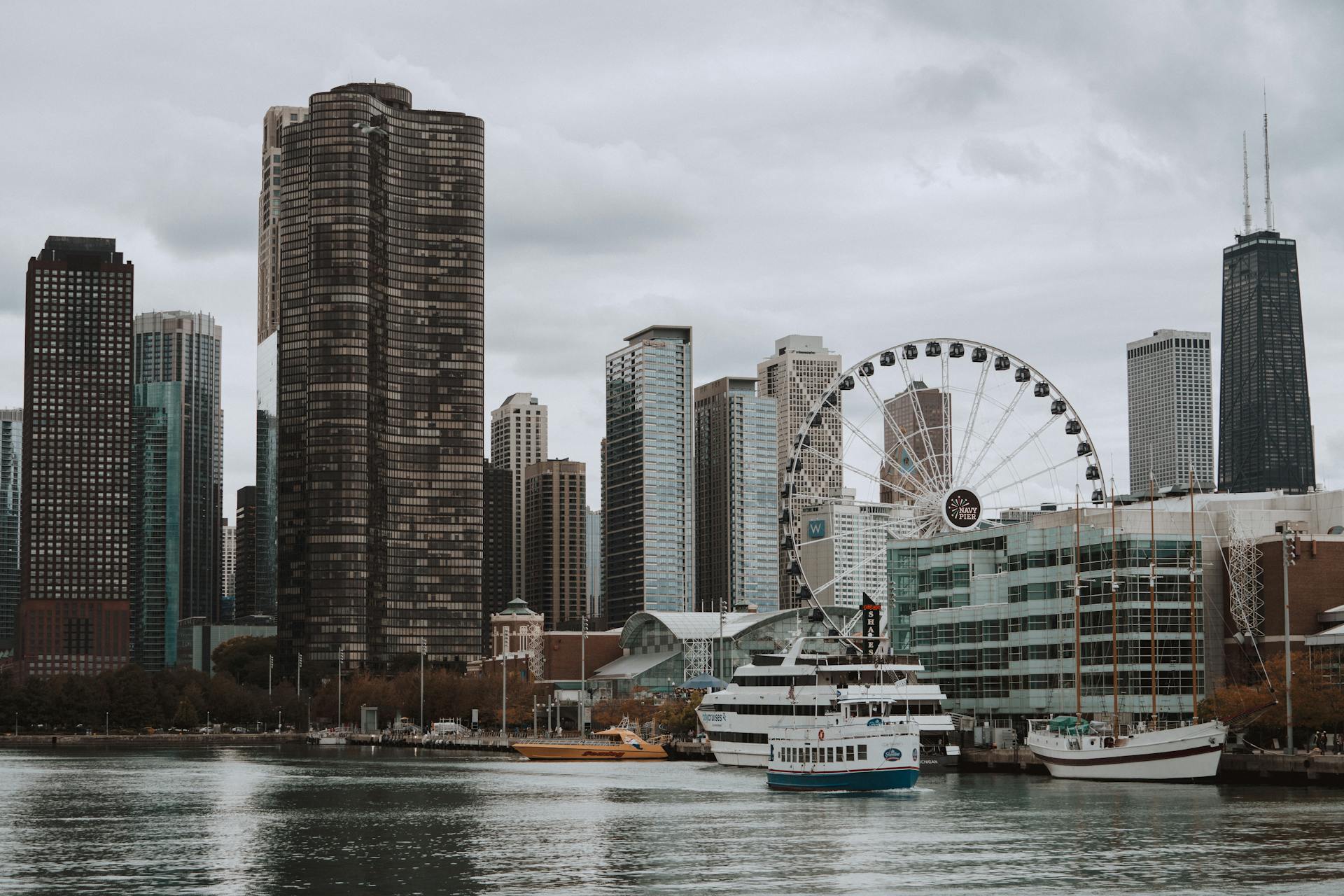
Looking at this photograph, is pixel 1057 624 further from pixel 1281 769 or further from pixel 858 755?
pixel 858 755

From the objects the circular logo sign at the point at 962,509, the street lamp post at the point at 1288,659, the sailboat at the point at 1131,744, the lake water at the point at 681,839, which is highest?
the circular logo sign at the point at 962,509

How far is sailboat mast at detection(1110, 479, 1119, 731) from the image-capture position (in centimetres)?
16241

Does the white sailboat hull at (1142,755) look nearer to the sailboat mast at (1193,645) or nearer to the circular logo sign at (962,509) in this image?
the sailboat mast at (1193,645)

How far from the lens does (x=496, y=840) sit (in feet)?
333

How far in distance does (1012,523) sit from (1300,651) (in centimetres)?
3789

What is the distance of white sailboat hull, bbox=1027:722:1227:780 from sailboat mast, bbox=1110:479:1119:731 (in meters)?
12.0

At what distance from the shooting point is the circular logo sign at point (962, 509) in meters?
183

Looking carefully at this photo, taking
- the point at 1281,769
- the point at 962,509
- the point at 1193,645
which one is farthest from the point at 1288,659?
the point at 962,509

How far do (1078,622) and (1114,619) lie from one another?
5418 mm

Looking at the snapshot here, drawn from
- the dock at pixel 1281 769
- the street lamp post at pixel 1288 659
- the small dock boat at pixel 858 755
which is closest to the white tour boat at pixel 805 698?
the small dock boat at pixel 858 755

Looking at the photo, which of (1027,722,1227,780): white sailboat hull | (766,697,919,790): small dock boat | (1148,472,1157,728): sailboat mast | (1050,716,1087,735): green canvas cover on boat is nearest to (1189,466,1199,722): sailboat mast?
(1148,472,1157,728): sailboat mast

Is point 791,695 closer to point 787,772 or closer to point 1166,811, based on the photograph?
point 787,772

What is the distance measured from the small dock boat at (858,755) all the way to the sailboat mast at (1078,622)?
125 ft

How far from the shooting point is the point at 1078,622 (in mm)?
170625
